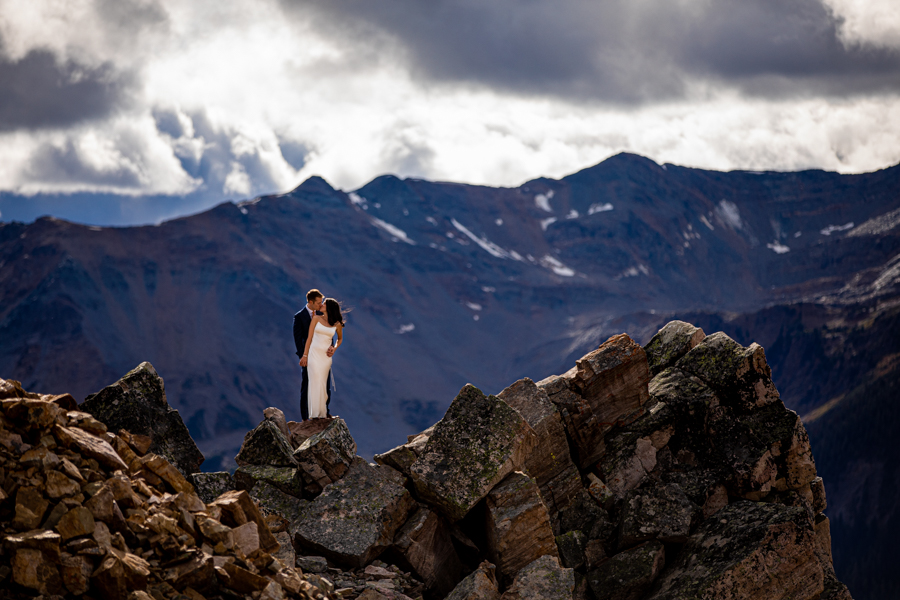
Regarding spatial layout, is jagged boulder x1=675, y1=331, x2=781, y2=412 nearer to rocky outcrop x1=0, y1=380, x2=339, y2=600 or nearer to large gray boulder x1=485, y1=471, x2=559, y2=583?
large gray boulder x1=485, y1=471, x2=559, y2=583

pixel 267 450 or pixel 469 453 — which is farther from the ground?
pixel 267 450

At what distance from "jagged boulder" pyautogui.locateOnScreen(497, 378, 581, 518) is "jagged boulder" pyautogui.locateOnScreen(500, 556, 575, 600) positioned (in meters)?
3.31

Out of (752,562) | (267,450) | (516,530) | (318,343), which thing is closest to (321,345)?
(318,343)

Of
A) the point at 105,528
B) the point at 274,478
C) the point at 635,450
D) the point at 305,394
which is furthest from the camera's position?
the point at 305,394

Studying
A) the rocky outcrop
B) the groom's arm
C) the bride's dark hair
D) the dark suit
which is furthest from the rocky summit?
the bride's dark hair

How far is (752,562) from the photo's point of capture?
52.2 ft

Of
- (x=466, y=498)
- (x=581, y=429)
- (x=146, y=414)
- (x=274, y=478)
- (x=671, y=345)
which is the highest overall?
(x=146, y=414)

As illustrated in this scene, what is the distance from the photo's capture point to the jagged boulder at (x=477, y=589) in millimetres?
14852

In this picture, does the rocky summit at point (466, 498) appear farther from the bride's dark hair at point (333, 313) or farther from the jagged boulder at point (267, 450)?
the bride's dark hair at point (333, 313)

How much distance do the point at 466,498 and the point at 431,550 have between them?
135 centimetres

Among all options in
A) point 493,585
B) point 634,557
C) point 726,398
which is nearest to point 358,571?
point 493,585

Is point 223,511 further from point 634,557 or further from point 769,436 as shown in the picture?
point 769,436

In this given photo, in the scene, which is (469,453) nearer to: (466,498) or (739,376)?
(466,498)

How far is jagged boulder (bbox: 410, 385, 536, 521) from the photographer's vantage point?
17.0 metres
